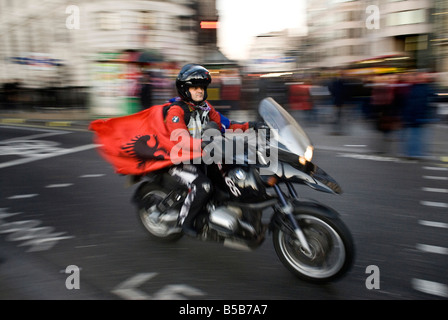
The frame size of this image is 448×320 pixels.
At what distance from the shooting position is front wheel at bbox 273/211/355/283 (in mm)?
3094

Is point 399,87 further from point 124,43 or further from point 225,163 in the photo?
point 124,43

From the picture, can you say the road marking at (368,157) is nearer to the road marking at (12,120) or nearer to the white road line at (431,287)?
the white road line at (431,287)

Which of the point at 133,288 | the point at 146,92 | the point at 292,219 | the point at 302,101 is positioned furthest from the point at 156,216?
the point at 302,101

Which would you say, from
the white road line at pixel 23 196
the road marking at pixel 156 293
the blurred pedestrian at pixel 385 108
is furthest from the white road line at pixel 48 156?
the blurred pedestrian at pixel 385 108

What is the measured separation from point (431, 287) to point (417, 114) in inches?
228

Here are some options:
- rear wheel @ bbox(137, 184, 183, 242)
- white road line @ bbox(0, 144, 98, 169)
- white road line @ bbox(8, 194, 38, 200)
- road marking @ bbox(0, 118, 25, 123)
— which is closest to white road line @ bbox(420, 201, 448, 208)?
rear wheel @ bbox(137, 184, 183, 242)

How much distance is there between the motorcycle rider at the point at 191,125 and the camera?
3.60 metres

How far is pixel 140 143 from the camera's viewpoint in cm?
393

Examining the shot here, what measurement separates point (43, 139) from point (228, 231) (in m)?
9.39

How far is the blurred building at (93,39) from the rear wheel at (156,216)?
11.1 metres

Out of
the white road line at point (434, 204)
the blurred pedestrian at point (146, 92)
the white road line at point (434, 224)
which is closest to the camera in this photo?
the white road line at point (434, 224)

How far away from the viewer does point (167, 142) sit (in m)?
3.64

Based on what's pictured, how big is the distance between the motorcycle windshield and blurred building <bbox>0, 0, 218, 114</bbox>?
39.2 feet

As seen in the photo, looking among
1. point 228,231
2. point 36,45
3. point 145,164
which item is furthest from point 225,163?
point 36,45
